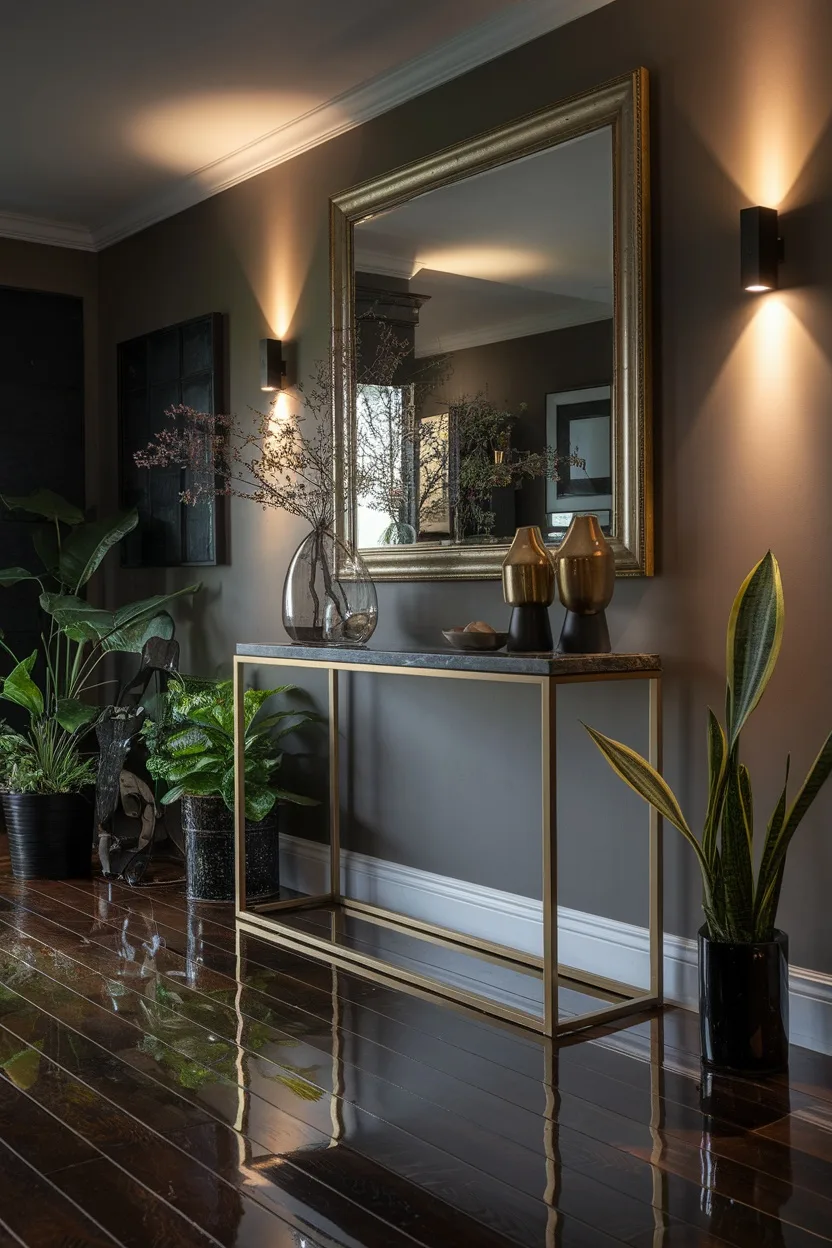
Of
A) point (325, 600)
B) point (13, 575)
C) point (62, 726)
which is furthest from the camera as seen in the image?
point (13, 575)

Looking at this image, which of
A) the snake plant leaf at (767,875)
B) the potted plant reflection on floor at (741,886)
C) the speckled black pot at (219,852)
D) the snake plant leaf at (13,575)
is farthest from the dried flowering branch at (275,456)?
the snake plant leaf at (767,875)

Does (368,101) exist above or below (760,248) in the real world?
above

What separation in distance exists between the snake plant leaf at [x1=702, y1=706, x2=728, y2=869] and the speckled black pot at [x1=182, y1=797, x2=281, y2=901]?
181 centimetres

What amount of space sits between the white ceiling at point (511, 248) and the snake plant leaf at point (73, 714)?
1875 mm

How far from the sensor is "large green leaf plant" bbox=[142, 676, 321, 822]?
4023 millimetres

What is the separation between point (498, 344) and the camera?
11.3 ft

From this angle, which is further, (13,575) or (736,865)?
(13,575)

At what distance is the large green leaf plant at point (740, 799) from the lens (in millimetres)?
2527

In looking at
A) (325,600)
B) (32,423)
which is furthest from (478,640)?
(32,423)

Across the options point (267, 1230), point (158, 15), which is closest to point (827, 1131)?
point (267, 1230)

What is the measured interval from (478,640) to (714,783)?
28.4 inches

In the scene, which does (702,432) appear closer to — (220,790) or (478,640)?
(478,640)

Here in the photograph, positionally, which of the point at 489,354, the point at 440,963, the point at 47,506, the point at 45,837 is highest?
the point at 489,354

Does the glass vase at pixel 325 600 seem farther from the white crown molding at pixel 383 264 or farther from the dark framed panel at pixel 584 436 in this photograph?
the white crown molding at pixel 383 264
